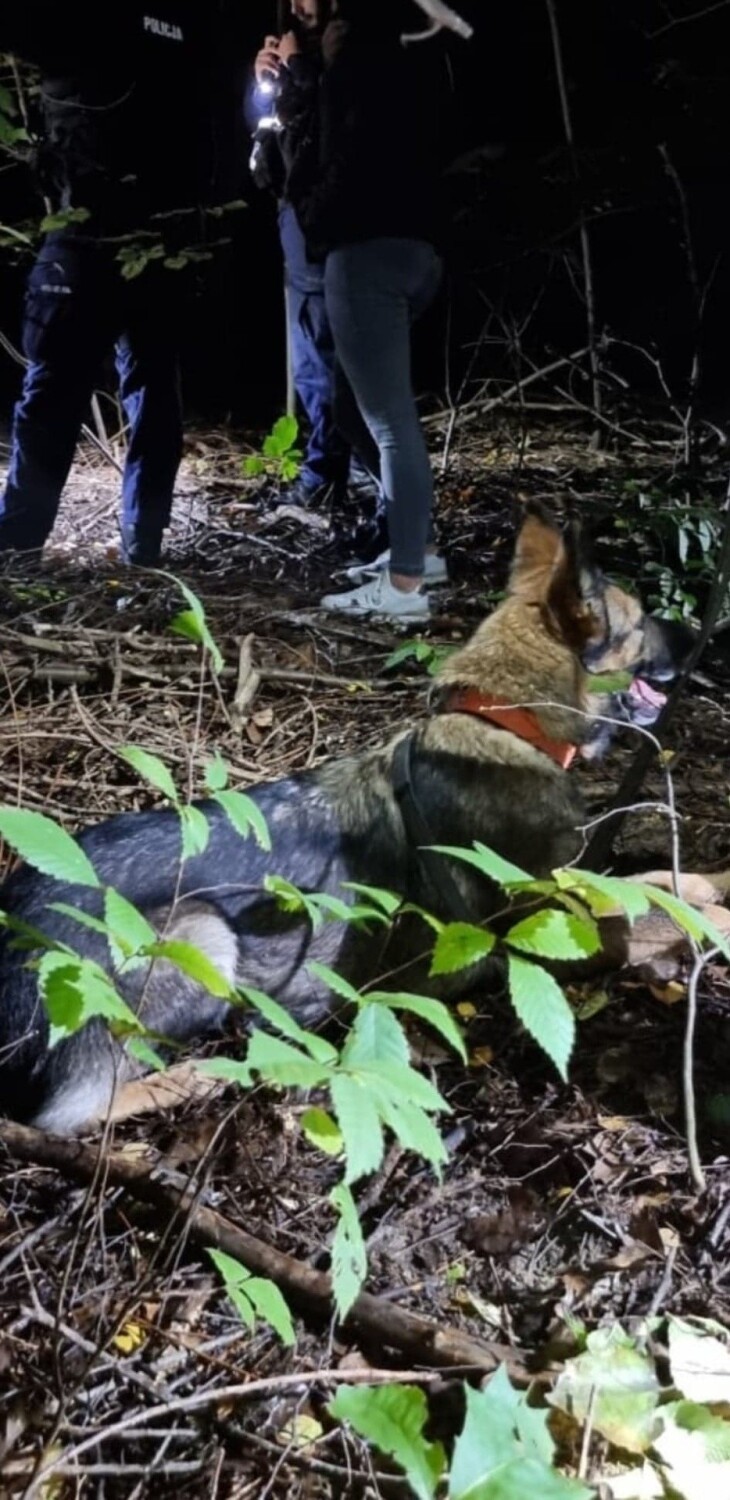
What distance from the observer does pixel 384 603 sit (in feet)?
18.0

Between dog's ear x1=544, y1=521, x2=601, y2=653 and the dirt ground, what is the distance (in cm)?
74

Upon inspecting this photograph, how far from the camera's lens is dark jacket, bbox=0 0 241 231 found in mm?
4746

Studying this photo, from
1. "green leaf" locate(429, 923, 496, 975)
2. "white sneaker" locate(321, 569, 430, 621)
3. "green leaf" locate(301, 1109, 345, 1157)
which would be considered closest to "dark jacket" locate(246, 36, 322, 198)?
"white sneaker" locate(321, 569, 430, 621)

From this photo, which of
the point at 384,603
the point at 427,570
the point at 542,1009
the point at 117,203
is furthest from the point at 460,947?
the point at 117,203

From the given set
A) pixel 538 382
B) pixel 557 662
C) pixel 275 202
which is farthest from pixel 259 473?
pixel 557 662

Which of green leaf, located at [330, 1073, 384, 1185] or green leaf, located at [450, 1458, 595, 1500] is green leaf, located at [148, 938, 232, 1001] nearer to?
green leaf, located at [330, 1073, 384, 1185]

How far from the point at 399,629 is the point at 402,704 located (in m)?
0.93

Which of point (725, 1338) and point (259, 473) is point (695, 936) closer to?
point (725, 1338)

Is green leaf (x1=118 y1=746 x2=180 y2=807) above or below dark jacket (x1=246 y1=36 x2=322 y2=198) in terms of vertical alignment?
below

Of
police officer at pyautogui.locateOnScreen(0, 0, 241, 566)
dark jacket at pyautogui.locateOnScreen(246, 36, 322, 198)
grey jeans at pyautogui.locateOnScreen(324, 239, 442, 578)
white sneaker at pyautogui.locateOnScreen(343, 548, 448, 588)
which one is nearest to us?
police officer at pyautogui.locateOnScreen(0, 0, 241, 566)

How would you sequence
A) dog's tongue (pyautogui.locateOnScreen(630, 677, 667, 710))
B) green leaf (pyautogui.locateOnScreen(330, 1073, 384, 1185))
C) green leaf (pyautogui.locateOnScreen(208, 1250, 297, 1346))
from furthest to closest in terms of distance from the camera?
dog's tongue (pyautogui.locateOnScreen(630, 677, 667, 710)) → green leaf (pyautogui.locateOnScreen(208, 1250, 297, 1346)) → green leaf (pyautogui.locateOnScreen(330, 1073, 384, 1185))

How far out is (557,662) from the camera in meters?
3.10

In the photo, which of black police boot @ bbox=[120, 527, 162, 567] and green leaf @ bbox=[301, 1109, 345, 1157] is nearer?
green leaf @ bbox=[301, 1109, 345, 1157]

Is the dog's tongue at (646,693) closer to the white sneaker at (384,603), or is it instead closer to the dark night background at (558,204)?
the white sneaker at (384,603)
